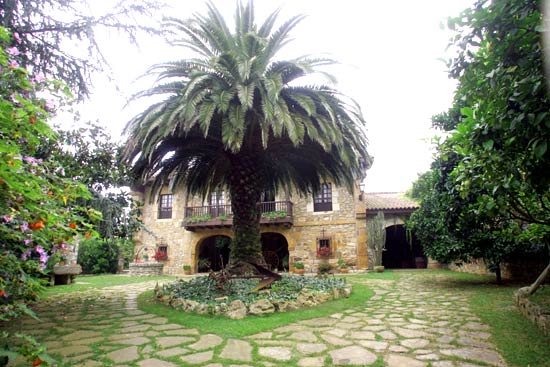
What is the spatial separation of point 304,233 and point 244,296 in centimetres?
1123

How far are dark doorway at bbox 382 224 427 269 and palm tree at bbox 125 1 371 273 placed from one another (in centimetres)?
1235

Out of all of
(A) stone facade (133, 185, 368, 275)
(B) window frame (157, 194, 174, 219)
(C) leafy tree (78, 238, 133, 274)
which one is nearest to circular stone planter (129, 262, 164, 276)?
(A) stone facade (133, 185, 368, 275)

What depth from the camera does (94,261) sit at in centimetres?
1981

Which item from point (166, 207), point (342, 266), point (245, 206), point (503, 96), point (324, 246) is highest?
point (166, 207)

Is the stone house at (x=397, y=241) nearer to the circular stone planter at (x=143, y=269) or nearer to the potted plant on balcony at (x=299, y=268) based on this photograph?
the potted plant on balcony at (x=299, y=268)

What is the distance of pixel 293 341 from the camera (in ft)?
13.5

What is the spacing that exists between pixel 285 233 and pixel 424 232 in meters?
8.49

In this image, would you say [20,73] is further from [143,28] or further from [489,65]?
[143,28]

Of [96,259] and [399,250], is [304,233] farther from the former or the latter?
[96,259]

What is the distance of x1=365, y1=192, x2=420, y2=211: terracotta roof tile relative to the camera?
653 inches

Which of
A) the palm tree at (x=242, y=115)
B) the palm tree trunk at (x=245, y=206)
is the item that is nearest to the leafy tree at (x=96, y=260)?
the palm tree at (x=242, y=115)

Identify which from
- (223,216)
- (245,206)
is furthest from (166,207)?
(245,206)

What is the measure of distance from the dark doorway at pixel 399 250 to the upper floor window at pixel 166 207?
12.6 meters

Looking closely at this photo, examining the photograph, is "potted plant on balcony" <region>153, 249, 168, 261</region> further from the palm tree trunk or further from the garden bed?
the palm tree trunk
